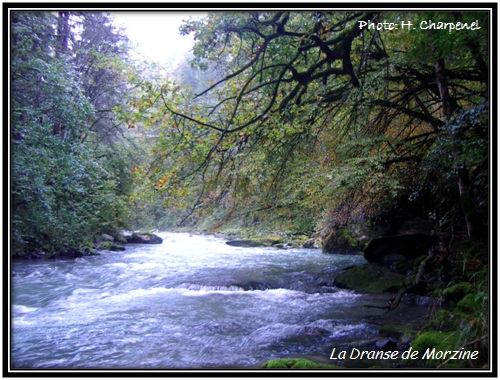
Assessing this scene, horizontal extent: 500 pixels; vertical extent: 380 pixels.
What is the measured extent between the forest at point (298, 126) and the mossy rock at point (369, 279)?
59cm

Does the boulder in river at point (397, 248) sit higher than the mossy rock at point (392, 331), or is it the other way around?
the boulder in river at point (397, 248)

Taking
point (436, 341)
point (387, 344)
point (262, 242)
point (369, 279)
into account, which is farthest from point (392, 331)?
point (262, 242)

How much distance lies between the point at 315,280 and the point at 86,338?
20.3 ft

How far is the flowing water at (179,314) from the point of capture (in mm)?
4820

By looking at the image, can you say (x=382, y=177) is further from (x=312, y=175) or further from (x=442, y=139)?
(x=442, y=139)

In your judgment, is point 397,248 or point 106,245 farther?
point 106,245

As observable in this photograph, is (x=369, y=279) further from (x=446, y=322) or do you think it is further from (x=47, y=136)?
(x=47, y=136)

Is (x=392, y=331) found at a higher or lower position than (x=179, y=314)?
higher

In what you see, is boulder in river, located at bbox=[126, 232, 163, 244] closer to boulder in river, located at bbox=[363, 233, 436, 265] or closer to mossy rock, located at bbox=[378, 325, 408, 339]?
boulder in river, located at bbox=[363, 233, 436, 265]

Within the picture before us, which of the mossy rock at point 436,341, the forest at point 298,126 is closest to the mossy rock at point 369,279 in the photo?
the forest at point 298,126

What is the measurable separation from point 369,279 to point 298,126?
15.5 ft

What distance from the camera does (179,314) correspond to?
22.8 feet

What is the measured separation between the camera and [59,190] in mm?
10062

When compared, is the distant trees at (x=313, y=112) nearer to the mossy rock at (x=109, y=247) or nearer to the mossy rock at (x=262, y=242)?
the mossy rock at (x=109, y=247)
